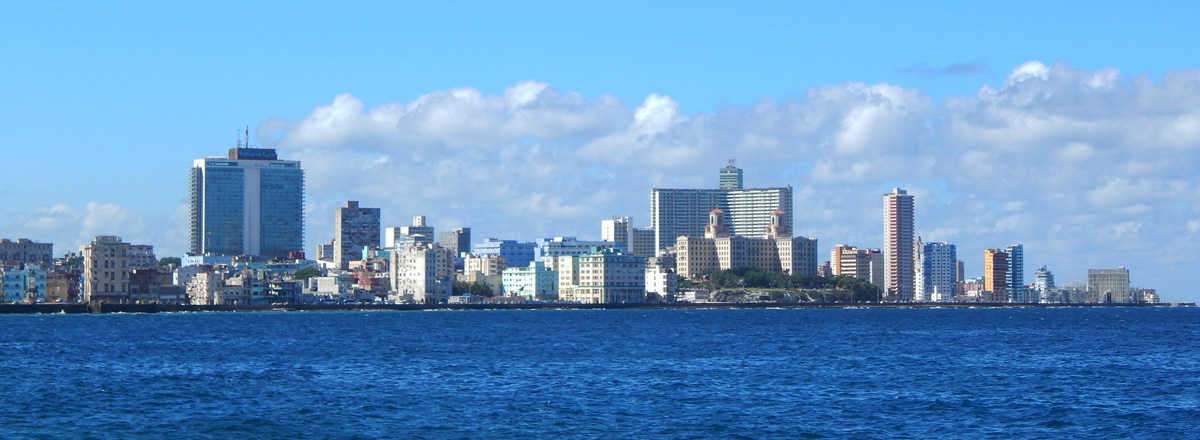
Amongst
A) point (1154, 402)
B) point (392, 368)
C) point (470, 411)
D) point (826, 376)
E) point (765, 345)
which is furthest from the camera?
point (765, 345)

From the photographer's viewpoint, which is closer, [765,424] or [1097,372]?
[765,424]

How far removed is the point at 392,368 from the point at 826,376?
61.8 feet

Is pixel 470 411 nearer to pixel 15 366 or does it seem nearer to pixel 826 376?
pixel 826 376

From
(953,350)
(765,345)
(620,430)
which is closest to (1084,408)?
(620,430)

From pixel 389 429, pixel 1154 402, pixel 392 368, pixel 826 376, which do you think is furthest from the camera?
pixel 392 368

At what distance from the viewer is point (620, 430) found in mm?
43438

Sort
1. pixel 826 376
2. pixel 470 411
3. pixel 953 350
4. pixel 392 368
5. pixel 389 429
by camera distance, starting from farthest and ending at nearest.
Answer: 1. pixel 953 350
2. pixel 392 368
3. pixel 826 376
4. pixel 470 411
5. pixel 389 429

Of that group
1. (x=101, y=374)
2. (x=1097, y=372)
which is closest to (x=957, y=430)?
(x=1097, y=372)

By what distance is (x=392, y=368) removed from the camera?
219 feet

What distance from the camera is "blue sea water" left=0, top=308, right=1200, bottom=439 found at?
43875 millimetres

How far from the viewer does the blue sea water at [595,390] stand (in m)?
43.9

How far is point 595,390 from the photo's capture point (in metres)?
55.4

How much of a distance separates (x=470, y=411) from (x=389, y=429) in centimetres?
500

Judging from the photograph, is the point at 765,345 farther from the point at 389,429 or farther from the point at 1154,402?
the point at 389,429
